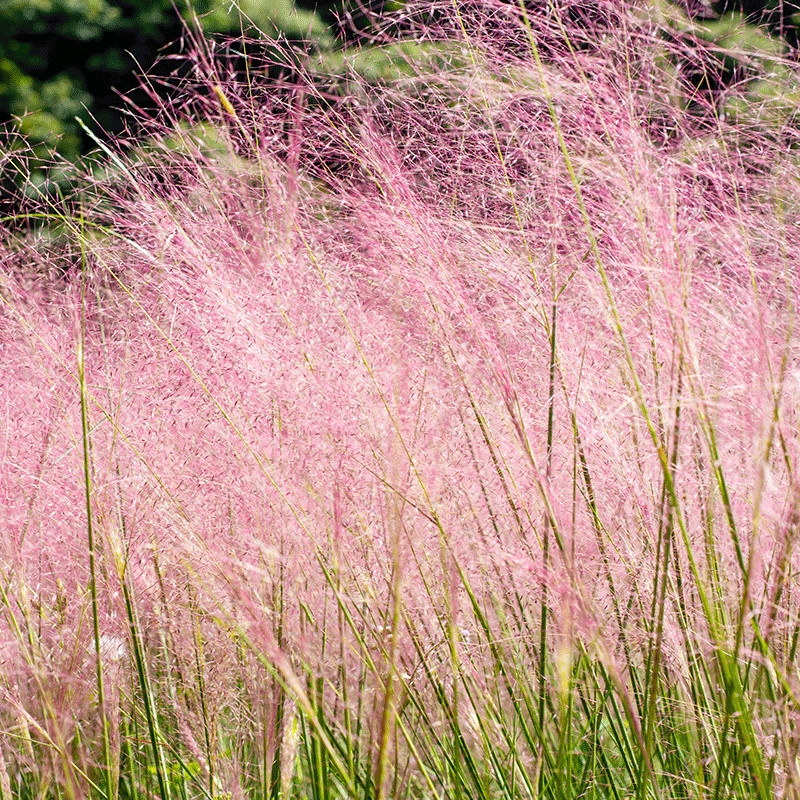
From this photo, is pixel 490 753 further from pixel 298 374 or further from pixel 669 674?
pixel 298 374

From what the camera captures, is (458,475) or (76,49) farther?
(76,49)

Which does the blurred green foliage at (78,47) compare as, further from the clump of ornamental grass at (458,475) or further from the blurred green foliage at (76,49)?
the clump of ornamental grass at (458,475)

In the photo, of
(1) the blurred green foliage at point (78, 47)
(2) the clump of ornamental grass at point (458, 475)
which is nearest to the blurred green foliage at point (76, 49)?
(1) the blurred green foliage at point (78, 47)

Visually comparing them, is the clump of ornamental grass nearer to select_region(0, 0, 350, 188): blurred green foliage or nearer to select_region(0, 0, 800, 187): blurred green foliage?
select_region(0, 0, 800, 187): blurred green foliage

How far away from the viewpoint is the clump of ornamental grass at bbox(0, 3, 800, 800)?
1.08 metres

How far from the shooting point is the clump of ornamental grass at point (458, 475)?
1083mm

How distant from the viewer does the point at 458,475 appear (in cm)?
127

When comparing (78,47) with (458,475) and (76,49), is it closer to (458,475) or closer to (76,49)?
(76,49)

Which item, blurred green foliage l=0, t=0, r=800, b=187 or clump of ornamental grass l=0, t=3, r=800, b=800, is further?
blurred green foliage l=0, t=0, r=800, b=187

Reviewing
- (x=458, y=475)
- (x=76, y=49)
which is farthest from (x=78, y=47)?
(x=458, y=475)

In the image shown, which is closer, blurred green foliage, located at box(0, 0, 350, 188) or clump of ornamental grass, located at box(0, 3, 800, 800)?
clump of ornamental grass, located at box(0, 3, 800, 800)

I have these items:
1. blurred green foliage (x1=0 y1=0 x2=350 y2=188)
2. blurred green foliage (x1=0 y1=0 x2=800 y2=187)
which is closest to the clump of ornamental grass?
blurred green foliage (x1=0 y1=0 x2=800 y2=187)

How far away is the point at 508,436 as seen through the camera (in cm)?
124

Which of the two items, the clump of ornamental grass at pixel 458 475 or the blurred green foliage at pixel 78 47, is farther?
the blurred green foliage at pixel 78 47
